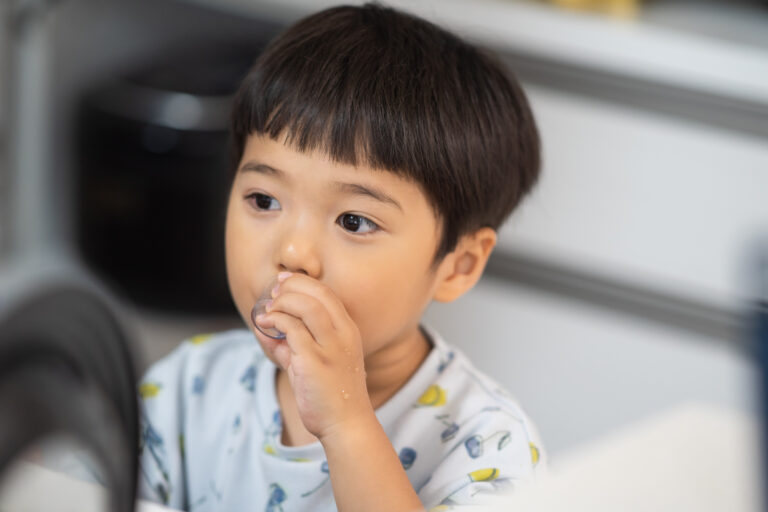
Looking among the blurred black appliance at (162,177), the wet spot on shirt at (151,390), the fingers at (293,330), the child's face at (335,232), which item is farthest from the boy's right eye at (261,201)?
the blurred black appliance at (162,177)

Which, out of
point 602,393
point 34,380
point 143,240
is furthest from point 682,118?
point 34,380

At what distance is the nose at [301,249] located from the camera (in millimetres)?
694

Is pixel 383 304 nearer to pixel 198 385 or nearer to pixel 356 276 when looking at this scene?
pixel 356 276

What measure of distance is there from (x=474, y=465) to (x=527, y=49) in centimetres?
90

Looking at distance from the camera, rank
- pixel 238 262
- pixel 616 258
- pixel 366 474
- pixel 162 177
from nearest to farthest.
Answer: pixel 366 474
pixel 238 262
pixel 616 258
pixel 162 177

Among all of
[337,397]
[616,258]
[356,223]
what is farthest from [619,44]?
[337,397]

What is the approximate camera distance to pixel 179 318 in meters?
1.95

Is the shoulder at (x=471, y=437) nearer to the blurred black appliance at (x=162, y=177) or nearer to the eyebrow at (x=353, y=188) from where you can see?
the eyebrow at (x=353, y=188)

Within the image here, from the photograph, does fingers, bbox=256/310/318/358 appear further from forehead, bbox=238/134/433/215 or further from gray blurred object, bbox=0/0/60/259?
gray blurred object, bbox=0/0/60/259

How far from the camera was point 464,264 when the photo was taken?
0.83 m

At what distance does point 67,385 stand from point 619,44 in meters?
1.19

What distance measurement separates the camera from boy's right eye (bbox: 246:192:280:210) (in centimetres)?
75

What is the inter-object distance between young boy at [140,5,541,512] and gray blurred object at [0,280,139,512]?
0.29 meters

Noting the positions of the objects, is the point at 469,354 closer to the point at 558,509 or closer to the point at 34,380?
the point at 558,509
